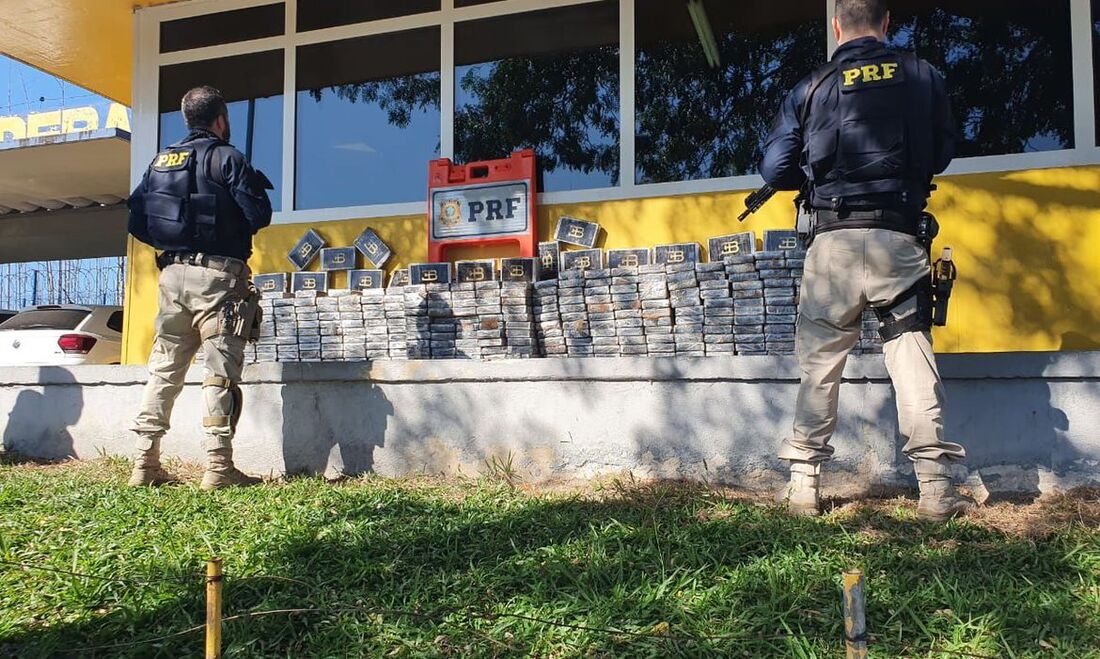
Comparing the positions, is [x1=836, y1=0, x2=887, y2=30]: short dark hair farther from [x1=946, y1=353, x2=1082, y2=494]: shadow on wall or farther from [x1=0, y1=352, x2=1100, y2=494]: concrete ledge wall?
[x1=946, y1=353, x2=1082, y2=494]: shadow on wall

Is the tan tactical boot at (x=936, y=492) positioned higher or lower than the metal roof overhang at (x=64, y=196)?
lower

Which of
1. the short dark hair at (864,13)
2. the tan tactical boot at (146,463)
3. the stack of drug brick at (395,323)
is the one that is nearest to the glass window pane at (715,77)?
the stack of drug brick at (395,323)

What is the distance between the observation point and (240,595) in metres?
2.76

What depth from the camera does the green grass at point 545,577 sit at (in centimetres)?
240

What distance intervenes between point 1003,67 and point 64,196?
58.2ft

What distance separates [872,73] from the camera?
10.8 feet

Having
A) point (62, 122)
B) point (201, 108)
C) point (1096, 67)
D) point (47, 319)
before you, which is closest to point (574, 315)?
point (201, 108)

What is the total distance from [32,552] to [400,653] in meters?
1.85

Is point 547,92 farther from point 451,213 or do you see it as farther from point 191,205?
point 191,205

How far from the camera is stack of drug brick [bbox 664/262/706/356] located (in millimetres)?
5211

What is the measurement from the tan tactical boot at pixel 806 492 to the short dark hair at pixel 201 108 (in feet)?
11.6

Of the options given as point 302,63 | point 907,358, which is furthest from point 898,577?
point 302,63

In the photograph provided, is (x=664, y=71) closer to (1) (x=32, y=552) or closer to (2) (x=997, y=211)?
(2) (x=997, y=211)

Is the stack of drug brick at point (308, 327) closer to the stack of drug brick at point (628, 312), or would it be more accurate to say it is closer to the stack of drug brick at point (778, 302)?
the stack of drug brick at point (628, 312)
